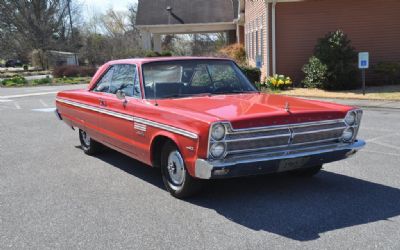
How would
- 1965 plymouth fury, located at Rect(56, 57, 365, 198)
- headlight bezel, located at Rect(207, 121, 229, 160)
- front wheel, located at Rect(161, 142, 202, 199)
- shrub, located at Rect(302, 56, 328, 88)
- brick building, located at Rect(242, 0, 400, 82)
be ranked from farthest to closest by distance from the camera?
brick building, located at Rect(242, 0, 400, 82) → shrub, located at Rect(302, 56, 328, 88) → front wheel, located at Rect(161, 142, 202, 199) → 1965 plymouth fury, located at Rect(56, 57, 365, 198) → headlight bezel, located at Rect(207, 121, 229, 160)

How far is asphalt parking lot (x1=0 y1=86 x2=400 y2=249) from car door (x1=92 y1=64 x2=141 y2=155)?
523 mm

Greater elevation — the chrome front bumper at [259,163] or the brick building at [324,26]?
the brick building at [324,26]

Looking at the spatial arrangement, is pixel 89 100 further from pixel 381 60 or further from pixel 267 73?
pixel 381 60

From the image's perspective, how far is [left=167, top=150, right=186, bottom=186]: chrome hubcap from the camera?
5.31 meters

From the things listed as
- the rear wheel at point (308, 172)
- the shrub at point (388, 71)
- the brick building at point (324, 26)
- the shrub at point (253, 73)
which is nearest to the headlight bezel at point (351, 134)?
the rear wheel at point (308, 172)

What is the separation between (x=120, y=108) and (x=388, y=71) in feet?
49.3

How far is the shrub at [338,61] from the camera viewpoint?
17.7 meters

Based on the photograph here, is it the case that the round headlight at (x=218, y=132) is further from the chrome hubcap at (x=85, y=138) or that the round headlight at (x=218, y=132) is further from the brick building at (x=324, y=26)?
the brick building at (x=324, y=26)

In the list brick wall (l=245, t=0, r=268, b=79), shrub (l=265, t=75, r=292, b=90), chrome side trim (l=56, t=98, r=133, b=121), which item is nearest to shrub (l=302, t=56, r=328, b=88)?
shrub (l=265, t=75, r=292, b=90)

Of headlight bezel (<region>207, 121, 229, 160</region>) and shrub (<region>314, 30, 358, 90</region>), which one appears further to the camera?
shrub (<region>314, 30, 358, 90</region>)

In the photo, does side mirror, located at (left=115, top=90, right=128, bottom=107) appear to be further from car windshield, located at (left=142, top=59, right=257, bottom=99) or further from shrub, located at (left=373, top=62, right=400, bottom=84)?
shrub, located at (left=373, top=62, right=400, bottom=84)

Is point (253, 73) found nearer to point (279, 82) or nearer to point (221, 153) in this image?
point (279, 82)

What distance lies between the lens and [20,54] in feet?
195

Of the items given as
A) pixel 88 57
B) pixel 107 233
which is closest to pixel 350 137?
pixel 107 233
